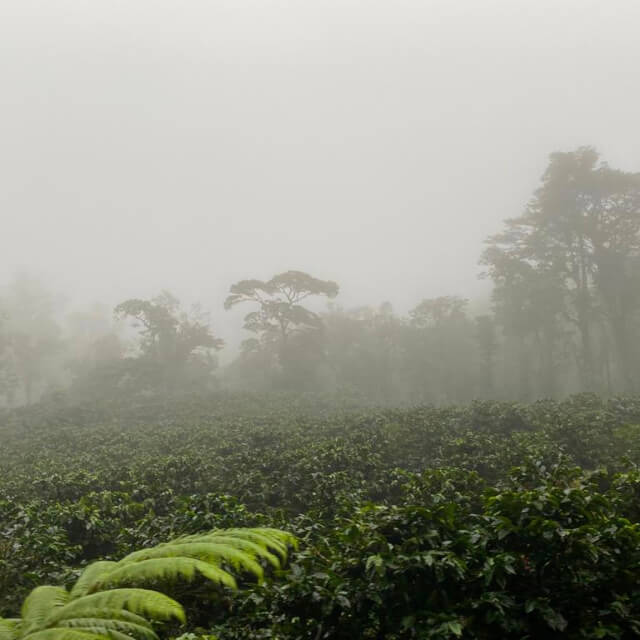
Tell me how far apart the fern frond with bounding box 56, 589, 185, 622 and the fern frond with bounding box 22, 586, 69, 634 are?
0.54ft

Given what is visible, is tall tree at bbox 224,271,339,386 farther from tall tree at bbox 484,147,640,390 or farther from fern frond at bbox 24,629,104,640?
fern frond at bbox 24,629,104,640

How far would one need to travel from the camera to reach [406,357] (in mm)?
38688

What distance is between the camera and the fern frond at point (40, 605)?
354 cm

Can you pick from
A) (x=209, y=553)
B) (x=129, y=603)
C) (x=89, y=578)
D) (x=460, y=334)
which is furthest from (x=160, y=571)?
(x=460, y=334)

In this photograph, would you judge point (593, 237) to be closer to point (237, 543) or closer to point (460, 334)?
point (460, 334)

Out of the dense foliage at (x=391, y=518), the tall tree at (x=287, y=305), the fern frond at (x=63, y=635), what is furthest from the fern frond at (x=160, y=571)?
the tall tree at (x=287, y=305)

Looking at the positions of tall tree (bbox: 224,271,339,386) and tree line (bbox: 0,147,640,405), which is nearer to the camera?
tree line (bbox: 0,147,640,405)

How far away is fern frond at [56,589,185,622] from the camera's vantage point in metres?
3.31

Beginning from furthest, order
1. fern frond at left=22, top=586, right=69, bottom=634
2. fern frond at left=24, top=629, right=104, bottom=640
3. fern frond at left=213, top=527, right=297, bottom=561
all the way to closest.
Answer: fern frond at left=213, top=527, right=297, bottom=561 < fern frond at left=22, top=586, right=69, bottom=634 < fern frond at left=24, top=629, right=104, bottom=640

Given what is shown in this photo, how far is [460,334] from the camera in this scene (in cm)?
3847

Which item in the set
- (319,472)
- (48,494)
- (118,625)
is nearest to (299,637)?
(118,625)

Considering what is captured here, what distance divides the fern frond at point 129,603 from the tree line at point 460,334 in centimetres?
2948

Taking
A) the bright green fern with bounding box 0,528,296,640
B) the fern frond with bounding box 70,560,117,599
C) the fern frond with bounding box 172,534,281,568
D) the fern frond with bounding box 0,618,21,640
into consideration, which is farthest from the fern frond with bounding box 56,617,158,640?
the fern frond with bounding box 172,534,281,568

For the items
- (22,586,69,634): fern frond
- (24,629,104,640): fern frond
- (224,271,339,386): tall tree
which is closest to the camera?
(24,629,104,640): fern frond
